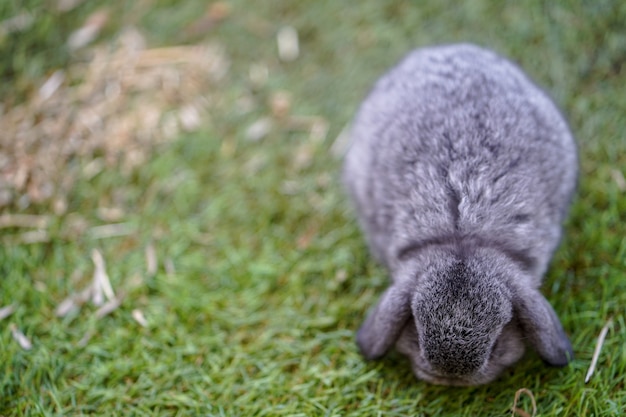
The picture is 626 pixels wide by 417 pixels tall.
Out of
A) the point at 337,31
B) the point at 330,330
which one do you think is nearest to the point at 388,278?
the point at 330,330

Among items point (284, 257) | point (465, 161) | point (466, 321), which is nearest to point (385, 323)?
point (466, 321)

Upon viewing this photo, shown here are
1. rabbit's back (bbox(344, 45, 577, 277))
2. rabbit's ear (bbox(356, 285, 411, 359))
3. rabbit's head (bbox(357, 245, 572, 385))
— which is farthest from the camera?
rabbit's back (bbox(344, 45, 577, 277))

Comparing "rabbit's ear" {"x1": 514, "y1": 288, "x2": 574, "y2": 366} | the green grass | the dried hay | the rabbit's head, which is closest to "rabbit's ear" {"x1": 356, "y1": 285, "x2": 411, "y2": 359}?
the rabbit's head

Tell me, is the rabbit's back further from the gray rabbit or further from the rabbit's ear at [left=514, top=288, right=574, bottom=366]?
the rabbit's ear at [left=514, top=288, right=574, bottom=366]

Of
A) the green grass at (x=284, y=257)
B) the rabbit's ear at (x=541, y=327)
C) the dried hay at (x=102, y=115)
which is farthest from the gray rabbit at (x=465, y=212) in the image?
the dried hay at (x=102, y=115)

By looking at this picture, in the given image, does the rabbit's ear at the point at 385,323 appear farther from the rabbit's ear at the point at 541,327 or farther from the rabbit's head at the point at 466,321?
the rabbit's ear at the point at 541,327

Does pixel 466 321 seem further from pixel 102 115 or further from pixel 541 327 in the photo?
pixel 102 115

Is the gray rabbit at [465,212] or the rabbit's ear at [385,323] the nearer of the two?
the gray rabbit at [465,212]
